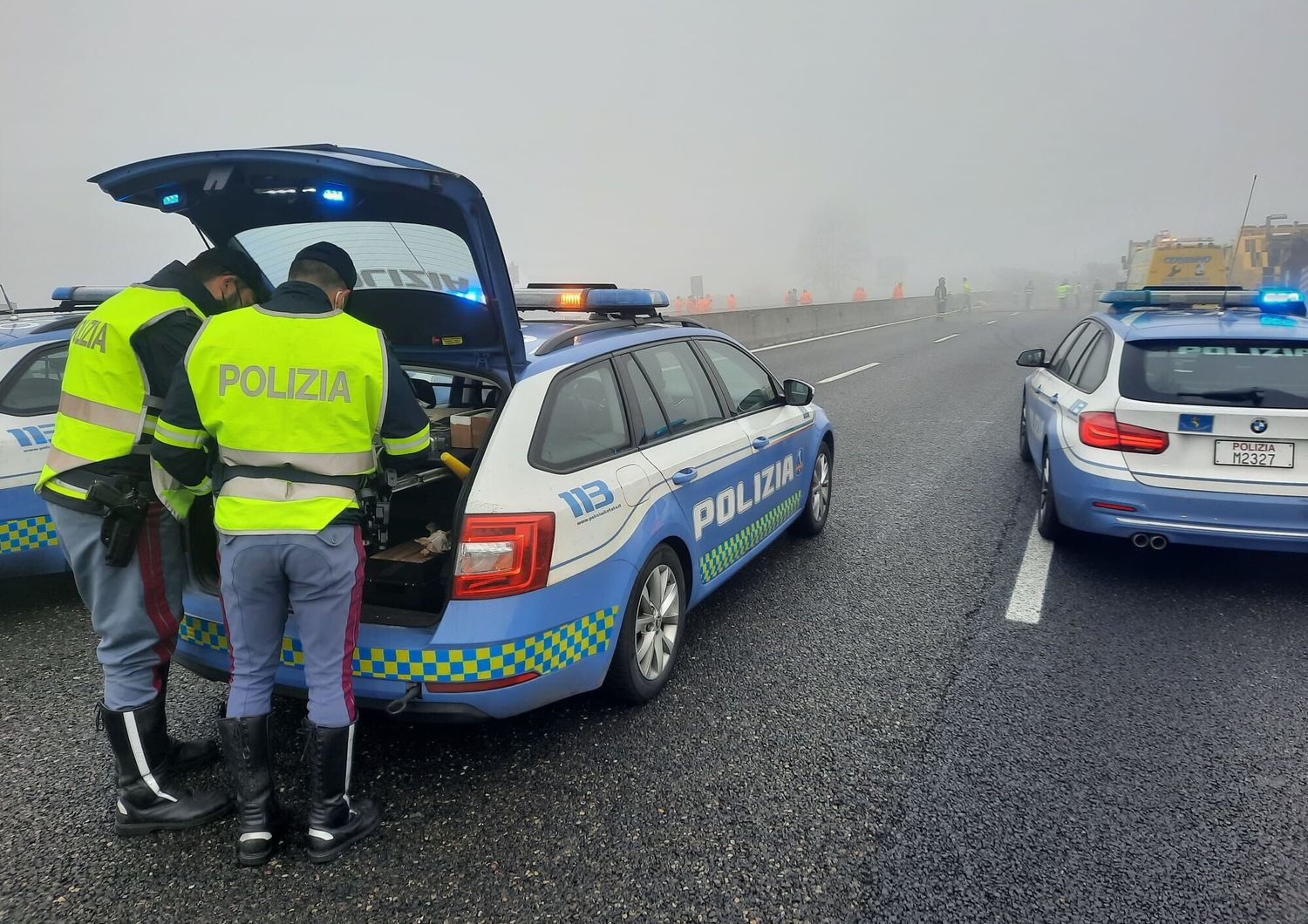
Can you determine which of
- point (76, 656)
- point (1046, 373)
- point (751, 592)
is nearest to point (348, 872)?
point (76, 656)

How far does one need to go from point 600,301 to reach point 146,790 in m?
2.56

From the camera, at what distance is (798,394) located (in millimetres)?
4879

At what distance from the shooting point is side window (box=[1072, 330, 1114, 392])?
16.2ft

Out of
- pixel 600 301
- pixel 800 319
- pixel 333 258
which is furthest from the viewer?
pixel 800 319

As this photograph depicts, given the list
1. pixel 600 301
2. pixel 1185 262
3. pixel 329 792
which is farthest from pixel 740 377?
pixel 1185 262

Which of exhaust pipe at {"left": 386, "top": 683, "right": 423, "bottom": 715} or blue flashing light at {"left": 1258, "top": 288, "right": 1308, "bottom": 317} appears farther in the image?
blue flashing light at {"left": 1258, "top": 288, "right": 1308, "bottom": 317}

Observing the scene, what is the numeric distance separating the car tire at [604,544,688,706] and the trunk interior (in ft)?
2.32

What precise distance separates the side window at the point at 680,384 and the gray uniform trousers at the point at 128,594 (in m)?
1.97

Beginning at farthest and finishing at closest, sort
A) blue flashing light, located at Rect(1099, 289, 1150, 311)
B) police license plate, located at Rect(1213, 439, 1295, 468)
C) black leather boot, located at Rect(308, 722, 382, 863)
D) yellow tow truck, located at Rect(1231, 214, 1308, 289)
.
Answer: yellow tow truck, located at Rect(1231, 214, 1308, 289)
blue flashing light, located at Rect(1099, 289, 1150, 311)
police license plate, located at Rect(1213, 439, 1295, 468)
black leather boot, located at Rect(308, 722, 382, 863)

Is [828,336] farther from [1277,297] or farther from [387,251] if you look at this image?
[387,251]

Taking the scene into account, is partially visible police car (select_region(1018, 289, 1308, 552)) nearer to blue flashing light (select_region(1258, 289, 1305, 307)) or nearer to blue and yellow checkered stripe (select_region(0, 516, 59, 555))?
blue flashing light (select_region(1258, 289, 1305, 307))

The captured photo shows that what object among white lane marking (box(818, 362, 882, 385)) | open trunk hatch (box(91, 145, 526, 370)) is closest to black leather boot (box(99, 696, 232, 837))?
open trunk hatch (box(91, 145, 526, 370))

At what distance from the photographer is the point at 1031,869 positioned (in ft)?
8.05

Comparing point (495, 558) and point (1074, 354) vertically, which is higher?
point (1074, 354)
